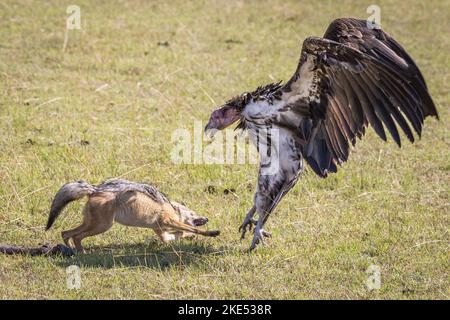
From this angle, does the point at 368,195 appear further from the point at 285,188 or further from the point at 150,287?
the point at 150,287

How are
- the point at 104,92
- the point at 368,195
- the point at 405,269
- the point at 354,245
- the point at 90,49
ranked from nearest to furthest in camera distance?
the point at 405,269
the point at 354,245
the point at 368,195
the point at 104,92
the point at 90,49

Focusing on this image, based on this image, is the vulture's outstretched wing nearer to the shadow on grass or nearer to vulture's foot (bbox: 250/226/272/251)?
vulture's foot (bbox: 250/226/272/251)

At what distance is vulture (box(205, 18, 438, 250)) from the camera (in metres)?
7.26

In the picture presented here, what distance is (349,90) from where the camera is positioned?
24.5 ft

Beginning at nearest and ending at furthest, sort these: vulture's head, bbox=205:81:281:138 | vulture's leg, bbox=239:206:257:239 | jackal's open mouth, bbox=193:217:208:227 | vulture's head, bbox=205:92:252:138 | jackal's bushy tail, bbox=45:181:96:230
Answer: jackal's bushy tail, bbox=45:181:96:230 < vulture's head, bbox=205:81:281:138 < vulture's head, bbox=205:92:252:138 < vulture's leg, bbox=239:206:257:239 < jackal's open mouth, bbox=193:217:208:227

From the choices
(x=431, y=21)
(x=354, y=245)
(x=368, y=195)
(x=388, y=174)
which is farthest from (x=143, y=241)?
(x=431, y=21)

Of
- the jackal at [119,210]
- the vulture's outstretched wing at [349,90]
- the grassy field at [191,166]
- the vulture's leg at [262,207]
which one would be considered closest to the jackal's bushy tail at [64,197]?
the jackal at [119,210]

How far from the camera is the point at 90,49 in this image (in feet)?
46.5

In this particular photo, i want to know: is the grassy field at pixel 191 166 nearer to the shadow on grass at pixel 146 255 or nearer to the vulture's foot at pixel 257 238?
the shadow on grass at pixel 146 255

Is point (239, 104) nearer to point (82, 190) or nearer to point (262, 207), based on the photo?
point (262, 207)

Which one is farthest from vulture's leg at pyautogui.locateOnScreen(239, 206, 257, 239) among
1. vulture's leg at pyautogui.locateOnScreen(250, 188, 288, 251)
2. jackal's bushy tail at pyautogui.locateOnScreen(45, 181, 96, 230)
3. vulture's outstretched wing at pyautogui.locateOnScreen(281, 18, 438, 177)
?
jackal's bushy tail at pyautogui.locateOnScreen(45, 181, 96, 230)

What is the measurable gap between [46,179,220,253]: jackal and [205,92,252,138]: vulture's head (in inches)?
33.1

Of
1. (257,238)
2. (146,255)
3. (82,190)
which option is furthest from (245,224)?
(82,190)

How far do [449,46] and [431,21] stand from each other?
1629 mm
